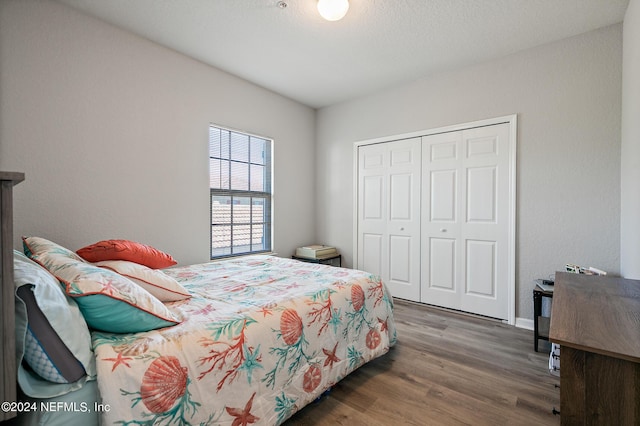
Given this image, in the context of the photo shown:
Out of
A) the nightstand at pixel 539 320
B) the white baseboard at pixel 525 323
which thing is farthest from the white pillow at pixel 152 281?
the white baseboard at pixel 525 323

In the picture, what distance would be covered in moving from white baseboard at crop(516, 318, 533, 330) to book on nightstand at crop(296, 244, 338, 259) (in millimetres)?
2270

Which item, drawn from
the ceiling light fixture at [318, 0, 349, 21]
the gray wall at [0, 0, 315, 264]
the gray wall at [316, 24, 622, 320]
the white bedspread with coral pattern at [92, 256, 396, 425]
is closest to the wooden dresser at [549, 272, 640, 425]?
the white bedspread with coral pattern at [92, 256, 396, 425]

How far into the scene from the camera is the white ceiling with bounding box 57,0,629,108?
222 cm

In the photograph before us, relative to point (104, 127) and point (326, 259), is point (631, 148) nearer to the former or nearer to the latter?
point (326, 259)

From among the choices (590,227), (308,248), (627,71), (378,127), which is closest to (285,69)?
(378,127)

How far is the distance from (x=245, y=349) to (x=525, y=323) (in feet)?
9.35

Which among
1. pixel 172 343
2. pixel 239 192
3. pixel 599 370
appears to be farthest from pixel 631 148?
pixel 239 192

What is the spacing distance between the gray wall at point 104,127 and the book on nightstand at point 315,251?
1.36 m

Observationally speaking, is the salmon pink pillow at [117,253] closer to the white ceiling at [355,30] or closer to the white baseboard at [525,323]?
the white ceiling at [355,30]

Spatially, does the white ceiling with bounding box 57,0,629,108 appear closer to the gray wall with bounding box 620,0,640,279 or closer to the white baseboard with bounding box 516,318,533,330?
the gray wall with bounding box 620,0,640,279

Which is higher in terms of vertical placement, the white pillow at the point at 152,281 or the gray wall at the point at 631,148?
the gray wall at the point at 631,148

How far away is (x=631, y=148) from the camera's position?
2072mm

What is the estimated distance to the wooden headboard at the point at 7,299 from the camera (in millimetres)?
801

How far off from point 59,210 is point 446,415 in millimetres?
2966
